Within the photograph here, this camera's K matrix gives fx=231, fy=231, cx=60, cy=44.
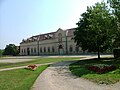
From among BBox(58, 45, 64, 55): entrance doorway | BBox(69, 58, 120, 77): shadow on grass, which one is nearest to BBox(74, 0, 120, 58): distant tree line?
BBox(69, 58, 120, 77): shadow on grass

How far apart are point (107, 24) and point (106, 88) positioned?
14.6 metres

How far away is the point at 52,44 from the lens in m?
93.8

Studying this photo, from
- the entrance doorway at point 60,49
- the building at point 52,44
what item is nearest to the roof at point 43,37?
the building at point 52,44

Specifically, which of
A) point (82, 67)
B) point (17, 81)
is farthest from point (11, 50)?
point (17, 81)

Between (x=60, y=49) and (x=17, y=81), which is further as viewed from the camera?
(x=60, y=49)

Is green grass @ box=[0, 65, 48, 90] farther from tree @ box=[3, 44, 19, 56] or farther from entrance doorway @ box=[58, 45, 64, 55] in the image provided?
tree @ box=[3, 44, 19, 56]

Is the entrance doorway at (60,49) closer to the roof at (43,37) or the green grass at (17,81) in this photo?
the roof at (43,37)

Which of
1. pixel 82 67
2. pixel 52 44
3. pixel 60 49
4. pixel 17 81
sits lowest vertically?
pixel 17 81

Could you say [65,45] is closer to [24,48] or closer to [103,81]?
[24,48]

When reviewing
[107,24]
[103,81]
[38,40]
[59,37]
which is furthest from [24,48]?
[103,81]

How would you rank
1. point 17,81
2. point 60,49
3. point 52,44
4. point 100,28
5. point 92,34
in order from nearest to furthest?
point 17,81 < point 100,28 < point 92,34 < point 60,49 < point 52,44

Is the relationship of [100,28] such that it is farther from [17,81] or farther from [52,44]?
[52,44]

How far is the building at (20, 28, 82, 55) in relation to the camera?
84938 mm

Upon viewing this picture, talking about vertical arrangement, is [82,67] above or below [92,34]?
below
